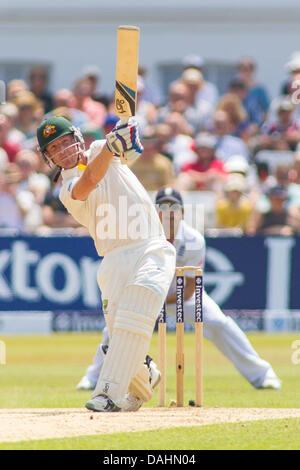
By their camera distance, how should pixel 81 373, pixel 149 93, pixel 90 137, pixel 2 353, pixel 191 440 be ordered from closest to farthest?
pixel 191 440, pixel 81 373, pixel 2 353, pixel 90 137, pixel 149 93

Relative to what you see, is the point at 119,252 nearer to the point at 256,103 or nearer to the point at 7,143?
the point at 7,143

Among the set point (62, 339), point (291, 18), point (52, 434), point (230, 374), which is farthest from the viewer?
point (291, 18)

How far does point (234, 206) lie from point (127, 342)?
8473mm

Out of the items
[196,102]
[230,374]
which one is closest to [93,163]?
[230,374]

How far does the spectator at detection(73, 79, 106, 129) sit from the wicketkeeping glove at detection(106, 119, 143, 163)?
34.9 ft

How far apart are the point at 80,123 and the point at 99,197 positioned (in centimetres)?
964

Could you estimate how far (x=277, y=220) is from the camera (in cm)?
1569

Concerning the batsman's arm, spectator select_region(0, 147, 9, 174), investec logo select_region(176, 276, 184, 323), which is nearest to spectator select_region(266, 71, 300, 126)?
spectator select_region(0, 147, 9, 174)

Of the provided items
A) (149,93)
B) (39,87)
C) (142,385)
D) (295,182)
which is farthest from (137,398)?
(39,87)

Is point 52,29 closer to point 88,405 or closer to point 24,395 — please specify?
point 24,395

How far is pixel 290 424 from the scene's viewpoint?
7082 millimetres

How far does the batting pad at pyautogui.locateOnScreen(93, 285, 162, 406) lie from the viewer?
7.34 meters

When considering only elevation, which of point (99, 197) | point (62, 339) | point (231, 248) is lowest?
point (62, 339)

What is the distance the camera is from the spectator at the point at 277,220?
1565 cm
